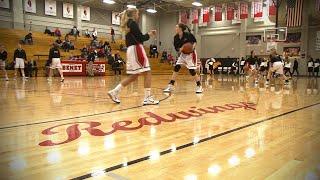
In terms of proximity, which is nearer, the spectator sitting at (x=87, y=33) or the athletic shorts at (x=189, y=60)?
the athletic shorts at (x=189, y=60)

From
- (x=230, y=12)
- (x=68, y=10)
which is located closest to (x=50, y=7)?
(x=68, y=10)

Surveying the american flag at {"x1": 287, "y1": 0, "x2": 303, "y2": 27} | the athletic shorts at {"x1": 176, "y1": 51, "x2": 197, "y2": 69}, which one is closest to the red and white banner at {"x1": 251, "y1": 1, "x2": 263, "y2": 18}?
the american flag at {"x1": 287, "y1": 0, "x2": 303, "y2": 27}

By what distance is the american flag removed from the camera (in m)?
22.9

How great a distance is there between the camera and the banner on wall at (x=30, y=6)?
971 inches

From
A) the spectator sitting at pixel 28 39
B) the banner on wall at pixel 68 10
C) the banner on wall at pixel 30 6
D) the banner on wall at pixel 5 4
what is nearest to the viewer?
the spectator sitting at pixel 28 39

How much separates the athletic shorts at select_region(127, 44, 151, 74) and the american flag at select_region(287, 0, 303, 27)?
21.0 metres

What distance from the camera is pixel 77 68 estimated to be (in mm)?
18375

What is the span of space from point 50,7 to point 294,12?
66.5ft

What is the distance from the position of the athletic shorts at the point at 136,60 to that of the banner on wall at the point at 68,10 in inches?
950

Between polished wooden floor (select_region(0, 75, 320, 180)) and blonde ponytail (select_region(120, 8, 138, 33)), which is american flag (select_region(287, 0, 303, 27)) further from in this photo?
blonde ponytail (select_region(120, 8, 138, 33))

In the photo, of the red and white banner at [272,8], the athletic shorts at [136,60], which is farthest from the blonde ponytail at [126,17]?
the red and white banner at [272,8]

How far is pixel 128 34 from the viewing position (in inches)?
215

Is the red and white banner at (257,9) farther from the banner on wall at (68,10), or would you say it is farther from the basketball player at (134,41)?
the basketball player at (134,41)

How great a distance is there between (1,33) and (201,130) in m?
21.2
